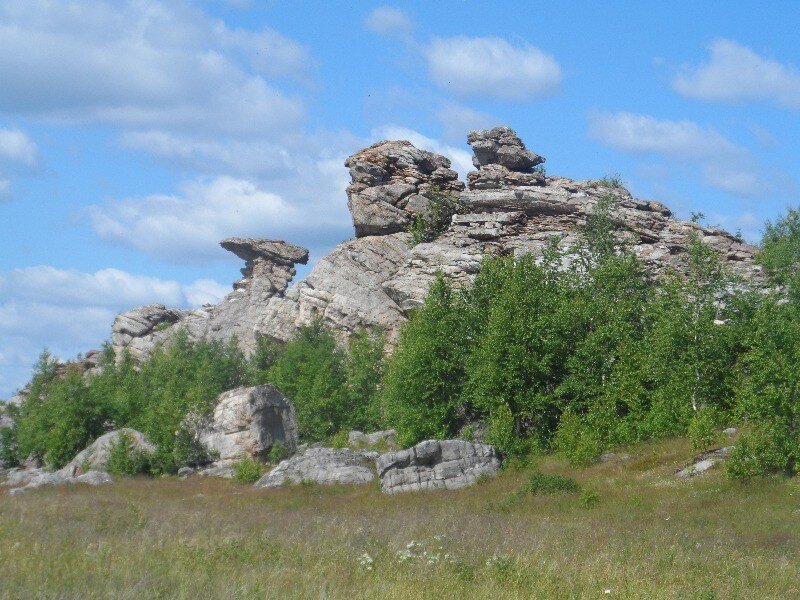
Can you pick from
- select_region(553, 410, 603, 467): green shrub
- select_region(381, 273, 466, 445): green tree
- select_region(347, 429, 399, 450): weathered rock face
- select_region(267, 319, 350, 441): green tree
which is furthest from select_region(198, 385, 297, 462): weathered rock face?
select_region(553, 410, 603, 467): green shrub

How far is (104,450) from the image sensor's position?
204 feet

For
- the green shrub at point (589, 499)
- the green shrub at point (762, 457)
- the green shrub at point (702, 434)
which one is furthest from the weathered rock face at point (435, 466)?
the green shrub at point (762, 457)

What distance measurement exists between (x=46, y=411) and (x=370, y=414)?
31.3 metres

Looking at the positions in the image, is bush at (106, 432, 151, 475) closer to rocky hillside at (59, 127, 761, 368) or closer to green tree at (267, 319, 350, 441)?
green tree at (267, 319, 350, 441)

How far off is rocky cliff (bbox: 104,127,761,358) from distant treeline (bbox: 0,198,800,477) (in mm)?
2818

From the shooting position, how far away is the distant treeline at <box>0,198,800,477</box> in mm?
39500

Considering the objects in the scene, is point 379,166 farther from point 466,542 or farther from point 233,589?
point 233,589

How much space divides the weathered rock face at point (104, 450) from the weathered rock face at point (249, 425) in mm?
4589

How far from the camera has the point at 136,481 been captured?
54.2 meters

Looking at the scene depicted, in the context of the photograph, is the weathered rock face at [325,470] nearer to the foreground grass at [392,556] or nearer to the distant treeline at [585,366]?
the distant treeline at [585,366]

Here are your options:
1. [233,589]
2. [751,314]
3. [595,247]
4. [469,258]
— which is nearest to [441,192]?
[469,258]

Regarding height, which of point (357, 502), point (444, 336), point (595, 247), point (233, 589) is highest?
point (595, 247)

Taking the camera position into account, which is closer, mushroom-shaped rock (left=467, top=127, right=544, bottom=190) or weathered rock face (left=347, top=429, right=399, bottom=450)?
weathered rock face (left=347, top=429, right=399, bottom=450)

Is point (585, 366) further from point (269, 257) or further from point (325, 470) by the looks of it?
point (269, 257)
